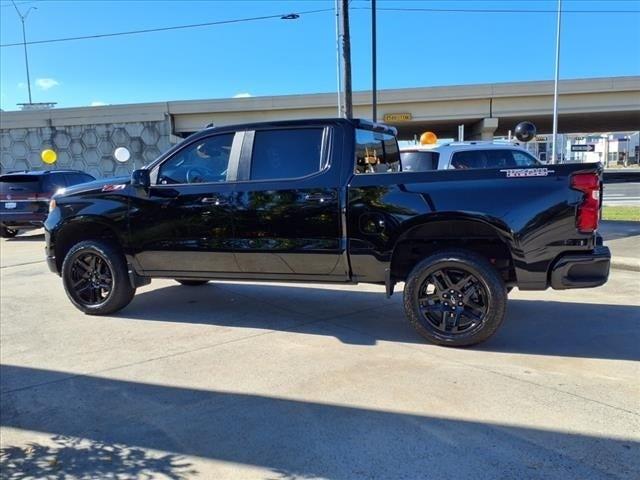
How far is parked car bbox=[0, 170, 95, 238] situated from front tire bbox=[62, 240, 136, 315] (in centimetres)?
817

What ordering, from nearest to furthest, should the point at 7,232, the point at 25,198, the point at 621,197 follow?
the point at 25,198
the point at 7,232
the point at 621,197

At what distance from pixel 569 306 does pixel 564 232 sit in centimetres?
208

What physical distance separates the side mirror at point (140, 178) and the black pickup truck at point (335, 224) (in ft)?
0.06

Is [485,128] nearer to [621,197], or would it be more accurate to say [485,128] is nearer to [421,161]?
[621,197]

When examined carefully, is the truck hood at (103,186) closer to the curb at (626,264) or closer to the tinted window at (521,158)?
the curb at (626,264)

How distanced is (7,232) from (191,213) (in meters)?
11.6

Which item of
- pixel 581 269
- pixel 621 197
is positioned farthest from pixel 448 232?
pixel 621 197

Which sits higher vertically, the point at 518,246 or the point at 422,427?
the point at 518,246

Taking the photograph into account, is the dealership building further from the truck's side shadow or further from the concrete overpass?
the truck's side shadow

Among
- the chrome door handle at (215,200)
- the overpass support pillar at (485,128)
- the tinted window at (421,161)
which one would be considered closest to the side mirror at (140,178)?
the chrome door handle at (215,200)

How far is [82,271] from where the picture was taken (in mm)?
6203

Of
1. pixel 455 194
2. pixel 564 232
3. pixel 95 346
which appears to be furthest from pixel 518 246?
pixel 95 346

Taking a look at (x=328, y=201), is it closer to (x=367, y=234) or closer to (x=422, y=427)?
(x=367, y=234)

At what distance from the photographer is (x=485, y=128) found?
1298 inches
